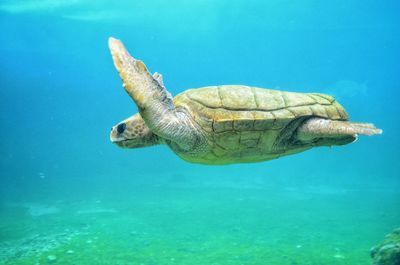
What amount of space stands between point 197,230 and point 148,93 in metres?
10.9

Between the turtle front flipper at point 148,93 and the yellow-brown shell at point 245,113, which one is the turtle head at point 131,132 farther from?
the turtle front flipper at point 148,93

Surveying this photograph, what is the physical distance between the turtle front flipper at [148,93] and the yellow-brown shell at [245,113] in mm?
416

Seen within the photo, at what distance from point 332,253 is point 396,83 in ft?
332

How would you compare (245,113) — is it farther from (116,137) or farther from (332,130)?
(116,137)

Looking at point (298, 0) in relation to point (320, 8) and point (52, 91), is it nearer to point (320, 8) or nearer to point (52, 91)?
point (320, 8)

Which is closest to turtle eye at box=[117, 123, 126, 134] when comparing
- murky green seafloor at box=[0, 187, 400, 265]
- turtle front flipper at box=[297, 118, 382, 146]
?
turtle front flipper at box=[297, 118, 382, 146]

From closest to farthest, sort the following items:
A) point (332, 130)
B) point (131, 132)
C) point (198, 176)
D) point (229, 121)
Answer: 1. point (229, 121)
2. point (332, 130)
3. point (131, 132)
4. point (198, 176)

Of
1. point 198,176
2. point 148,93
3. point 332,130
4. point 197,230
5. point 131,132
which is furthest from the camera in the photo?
point 198,176

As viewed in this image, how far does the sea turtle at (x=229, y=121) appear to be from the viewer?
13.4 feet

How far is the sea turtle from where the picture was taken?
408cm

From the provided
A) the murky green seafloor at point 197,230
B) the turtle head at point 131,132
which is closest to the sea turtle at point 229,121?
the turtle head at point 131,132

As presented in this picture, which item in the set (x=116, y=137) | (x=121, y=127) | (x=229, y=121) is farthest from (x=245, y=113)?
(x=116, y=137)

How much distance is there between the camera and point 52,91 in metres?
88.1

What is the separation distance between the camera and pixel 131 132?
5055 millimetres
